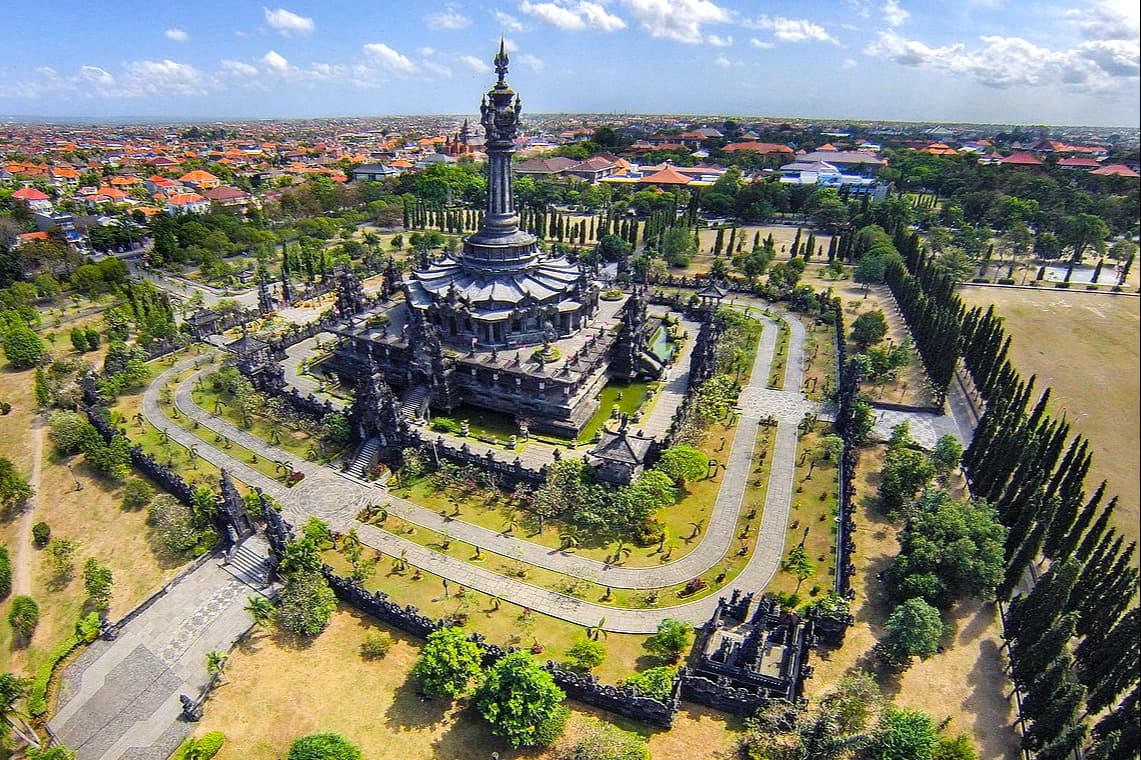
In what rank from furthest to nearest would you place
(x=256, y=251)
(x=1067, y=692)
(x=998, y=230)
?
(x=998, y=230) < (x=256, y=251) < (x=1067, y=692)

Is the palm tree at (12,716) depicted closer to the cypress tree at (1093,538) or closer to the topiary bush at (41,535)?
the topiary bush at (41,535)

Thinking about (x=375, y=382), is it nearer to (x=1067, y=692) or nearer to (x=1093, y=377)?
(x=1067, y=692)

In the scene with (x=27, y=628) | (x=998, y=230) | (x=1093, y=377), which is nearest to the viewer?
(x=27, y=628)

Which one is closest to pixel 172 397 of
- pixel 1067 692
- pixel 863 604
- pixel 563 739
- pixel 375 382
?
pixel 375 382

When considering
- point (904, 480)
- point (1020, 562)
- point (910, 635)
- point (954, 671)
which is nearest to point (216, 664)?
point (910, 635)

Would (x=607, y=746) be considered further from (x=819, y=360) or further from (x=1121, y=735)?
(x=819, y=360)

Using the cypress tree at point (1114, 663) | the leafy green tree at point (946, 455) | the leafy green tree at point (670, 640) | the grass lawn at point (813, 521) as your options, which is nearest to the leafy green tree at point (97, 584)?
the leafy green tree at point (670, 640)
